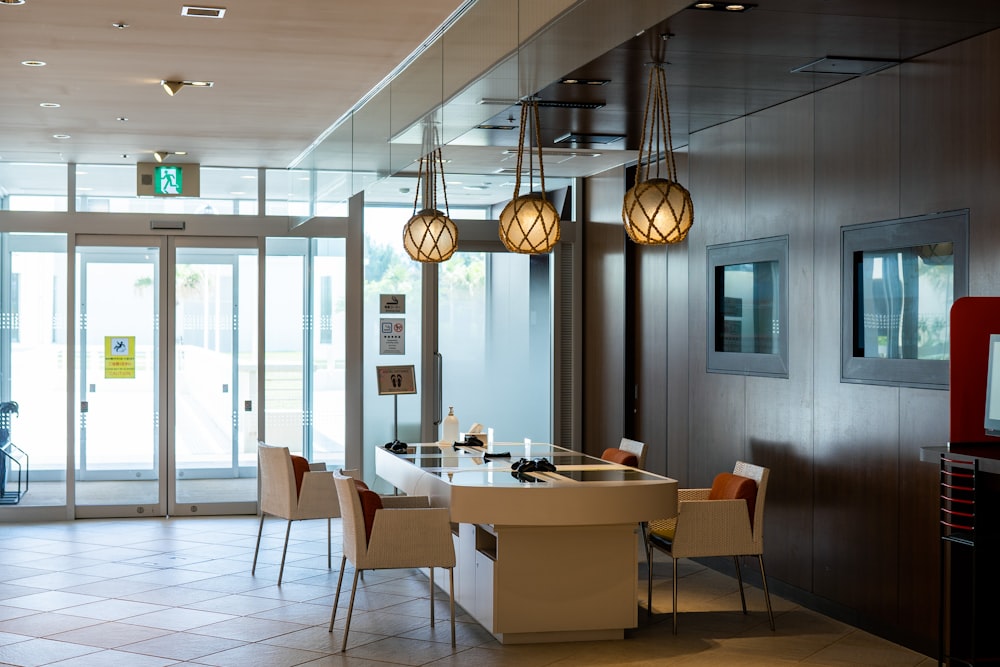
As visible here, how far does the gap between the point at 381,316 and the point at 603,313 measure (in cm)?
216

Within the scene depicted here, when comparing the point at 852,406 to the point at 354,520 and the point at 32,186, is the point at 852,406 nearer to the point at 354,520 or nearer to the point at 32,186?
the point at 354,520

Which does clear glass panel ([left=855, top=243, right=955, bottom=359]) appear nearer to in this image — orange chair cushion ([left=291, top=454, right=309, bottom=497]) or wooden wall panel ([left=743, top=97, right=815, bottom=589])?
wooden wall panel ([left=743, top=97, right=815, bottom=589])

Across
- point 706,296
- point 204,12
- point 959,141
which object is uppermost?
point 204,12

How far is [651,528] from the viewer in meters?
6.91

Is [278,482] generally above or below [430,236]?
below

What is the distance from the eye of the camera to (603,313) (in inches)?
417

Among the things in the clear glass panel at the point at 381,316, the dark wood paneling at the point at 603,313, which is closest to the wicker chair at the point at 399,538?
the dark wood paneling at the point at 603,313

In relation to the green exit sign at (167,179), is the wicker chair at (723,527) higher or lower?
lower

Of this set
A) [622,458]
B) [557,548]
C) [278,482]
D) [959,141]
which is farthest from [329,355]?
[959,141]

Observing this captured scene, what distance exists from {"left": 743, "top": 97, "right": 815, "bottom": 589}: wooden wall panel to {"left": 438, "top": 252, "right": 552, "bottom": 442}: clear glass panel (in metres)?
3.78

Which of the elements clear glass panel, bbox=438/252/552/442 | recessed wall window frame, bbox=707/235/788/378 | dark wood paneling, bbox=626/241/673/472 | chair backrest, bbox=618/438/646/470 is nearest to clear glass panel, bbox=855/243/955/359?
recessed wall window frame, bbox=707/235/788/378

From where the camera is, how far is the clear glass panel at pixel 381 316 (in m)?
10.7

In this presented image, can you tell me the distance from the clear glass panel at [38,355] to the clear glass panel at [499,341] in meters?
3.67

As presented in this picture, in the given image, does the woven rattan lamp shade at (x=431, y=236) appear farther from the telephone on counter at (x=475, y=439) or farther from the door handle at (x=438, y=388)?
the door handle at (x=438, y=388)
